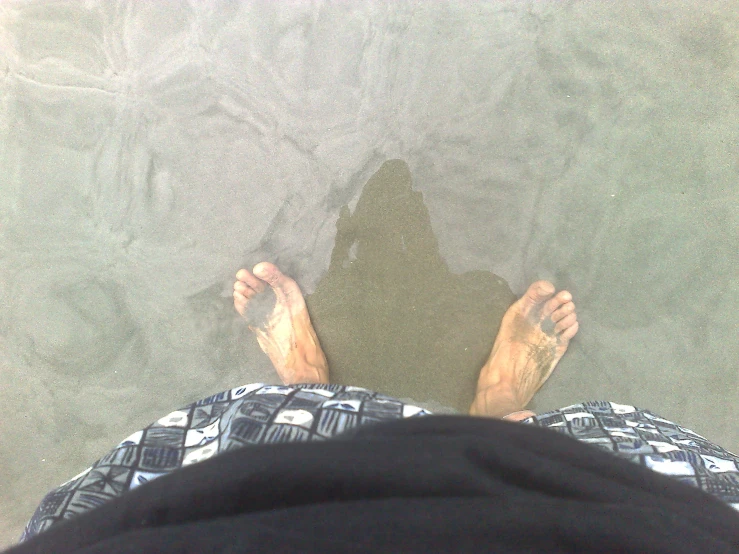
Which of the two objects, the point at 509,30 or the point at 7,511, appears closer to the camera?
the point at 509,30

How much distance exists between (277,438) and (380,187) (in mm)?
693

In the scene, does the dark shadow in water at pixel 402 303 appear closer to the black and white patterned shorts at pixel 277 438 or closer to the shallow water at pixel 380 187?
the shallow water at pixel 380 187

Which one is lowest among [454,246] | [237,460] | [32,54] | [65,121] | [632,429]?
[632,429]

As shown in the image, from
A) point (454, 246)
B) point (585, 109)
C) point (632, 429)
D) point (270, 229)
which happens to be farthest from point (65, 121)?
point (632, 429)

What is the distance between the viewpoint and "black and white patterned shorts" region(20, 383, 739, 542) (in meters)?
0.65

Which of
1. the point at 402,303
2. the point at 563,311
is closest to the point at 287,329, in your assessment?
the point at 402,303

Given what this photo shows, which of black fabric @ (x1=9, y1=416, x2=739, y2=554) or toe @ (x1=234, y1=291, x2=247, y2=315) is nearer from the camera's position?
black fabric @ (x1=9, y1=416, x2=739, y2=554)

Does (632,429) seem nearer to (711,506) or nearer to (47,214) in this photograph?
(711,506)

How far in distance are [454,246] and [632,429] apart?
55 cm

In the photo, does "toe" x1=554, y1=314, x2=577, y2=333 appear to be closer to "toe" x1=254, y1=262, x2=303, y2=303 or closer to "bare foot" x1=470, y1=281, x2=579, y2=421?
"bare foot" x1=470, y1=281, x2=579, y2=421

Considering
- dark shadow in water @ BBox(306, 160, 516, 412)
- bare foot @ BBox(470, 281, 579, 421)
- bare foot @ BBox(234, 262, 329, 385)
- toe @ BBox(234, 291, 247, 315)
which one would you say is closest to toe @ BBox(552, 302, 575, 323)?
bare foot @ BBox(470, 281, 579, 421)

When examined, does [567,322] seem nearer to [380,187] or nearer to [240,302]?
[380,187]

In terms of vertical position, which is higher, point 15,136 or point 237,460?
point 15,136

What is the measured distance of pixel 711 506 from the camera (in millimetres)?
520
